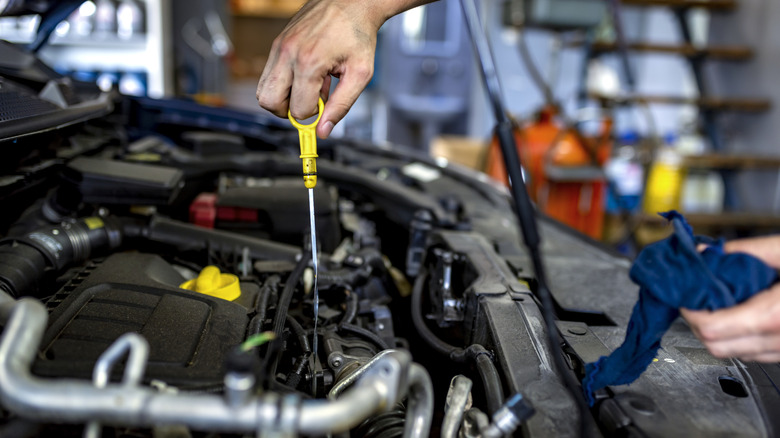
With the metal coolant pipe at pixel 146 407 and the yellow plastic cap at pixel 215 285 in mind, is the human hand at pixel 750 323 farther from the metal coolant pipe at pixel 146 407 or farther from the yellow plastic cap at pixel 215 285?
the yellow plastic cap at pixel 215 285

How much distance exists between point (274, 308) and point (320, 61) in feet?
1.17

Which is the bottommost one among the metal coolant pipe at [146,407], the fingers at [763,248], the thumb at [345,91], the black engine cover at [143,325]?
the black engine cover at [143,325]

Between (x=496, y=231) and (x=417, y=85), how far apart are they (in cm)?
493

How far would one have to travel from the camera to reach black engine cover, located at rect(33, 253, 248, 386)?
1.90 ft

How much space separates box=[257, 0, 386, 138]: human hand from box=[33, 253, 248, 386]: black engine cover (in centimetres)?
29

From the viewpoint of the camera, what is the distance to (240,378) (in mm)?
428

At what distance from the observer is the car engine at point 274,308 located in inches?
18.2

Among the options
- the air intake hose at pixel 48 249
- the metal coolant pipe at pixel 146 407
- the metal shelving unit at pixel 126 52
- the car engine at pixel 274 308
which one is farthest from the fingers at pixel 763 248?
the metal shelving unit at pixel 126 52

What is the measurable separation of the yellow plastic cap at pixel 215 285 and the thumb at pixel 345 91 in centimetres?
28

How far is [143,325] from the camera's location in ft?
2.17

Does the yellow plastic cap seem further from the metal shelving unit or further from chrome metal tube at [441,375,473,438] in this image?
the metal shelving unit

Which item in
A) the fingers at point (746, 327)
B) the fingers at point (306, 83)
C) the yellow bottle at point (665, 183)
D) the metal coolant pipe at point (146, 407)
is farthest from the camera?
the yellow bottle at point (665, 183)

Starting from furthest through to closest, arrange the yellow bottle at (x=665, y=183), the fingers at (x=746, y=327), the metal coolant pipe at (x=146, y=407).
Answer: the yellow bottle at (x=665, y=183) < the fingers at (x=746, y=327) < the metal coolant pipe at (x=146, y=407)

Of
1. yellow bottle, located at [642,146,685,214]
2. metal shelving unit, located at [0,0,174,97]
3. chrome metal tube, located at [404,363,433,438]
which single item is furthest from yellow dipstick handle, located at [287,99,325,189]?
metal shelving unit, located at [0,0,174,97]
